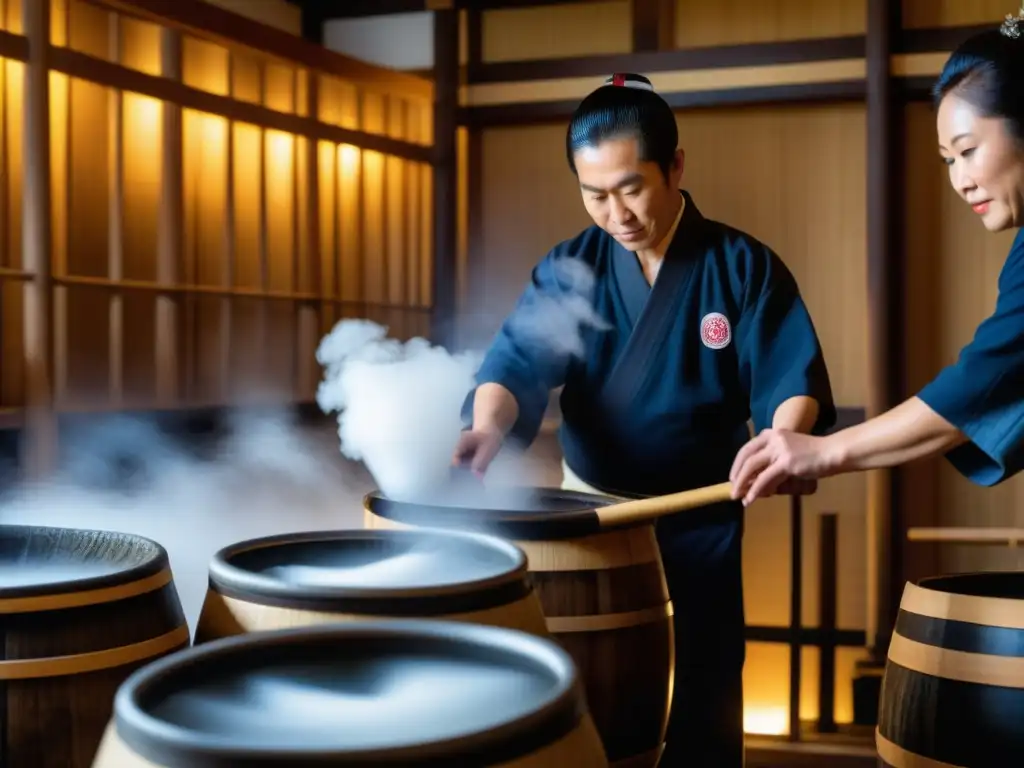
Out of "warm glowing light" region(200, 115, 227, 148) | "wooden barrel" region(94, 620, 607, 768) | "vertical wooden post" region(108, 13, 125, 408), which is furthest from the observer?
"warm glowing light" region(200, 115, 227, 148)

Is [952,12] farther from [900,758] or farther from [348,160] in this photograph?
[900,758]

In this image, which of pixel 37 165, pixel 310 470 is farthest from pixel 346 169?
pixel 37 165

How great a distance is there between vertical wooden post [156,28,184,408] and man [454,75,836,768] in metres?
2.60

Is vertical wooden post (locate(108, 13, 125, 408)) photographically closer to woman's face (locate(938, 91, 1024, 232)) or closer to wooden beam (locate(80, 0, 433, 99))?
wooden beam (locate(80, 0, 433, 99))

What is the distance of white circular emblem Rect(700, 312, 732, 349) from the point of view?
2.58 meters

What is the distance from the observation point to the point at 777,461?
6.84 ft

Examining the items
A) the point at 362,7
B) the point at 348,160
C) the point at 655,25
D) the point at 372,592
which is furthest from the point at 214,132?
the point at 372,592

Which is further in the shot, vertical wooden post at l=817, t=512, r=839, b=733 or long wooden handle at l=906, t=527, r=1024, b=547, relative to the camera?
vertical wooden post at l=817, t=512, r=839, b=733

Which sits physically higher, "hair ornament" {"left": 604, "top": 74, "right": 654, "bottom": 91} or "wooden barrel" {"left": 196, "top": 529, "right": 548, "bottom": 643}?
"hair ornament" {"left": 604, "top": 74, "right": 654, "bottom": 91}

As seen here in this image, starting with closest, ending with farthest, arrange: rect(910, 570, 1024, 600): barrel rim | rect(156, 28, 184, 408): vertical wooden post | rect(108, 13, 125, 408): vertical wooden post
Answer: rect(910, 570, 1024, 600): barrel rim < rect(108, 13, 125, 408): vertical wooden post < rect(156, 28, 184, 408): vertical wooden post

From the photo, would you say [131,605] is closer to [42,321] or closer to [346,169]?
[42,321]

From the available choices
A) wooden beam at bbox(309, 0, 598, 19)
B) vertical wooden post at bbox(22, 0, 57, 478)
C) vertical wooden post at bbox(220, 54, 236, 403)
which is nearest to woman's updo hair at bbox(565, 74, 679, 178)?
vertical wooden post at bbox(22, 0, 57, 478)

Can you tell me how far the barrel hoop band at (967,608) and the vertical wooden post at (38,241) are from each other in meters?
3.31

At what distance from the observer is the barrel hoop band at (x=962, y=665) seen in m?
1.82
